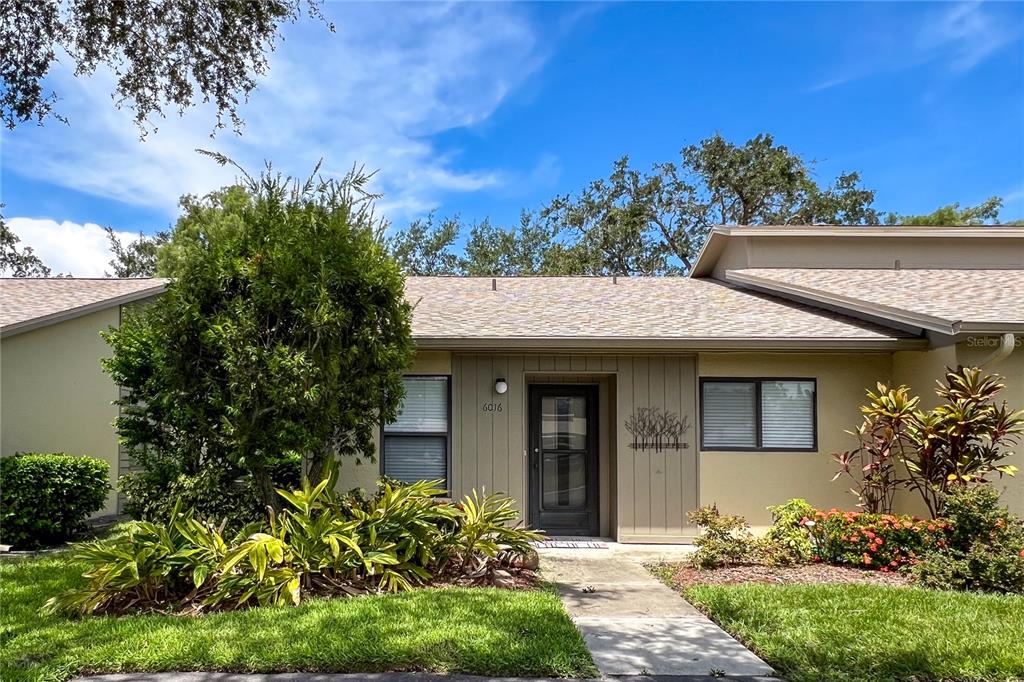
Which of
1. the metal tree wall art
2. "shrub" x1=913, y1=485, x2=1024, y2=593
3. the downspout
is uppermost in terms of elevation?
the downspout

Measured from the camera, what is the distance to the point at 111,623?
5.10 meters

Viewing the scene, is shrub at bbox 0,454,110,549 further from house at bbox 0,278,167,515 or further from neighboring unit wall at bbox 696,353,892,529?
neighboring unit wall at bbox 696,353,892,529

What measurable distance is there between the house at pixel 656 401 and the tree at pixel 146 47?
12.3 ft

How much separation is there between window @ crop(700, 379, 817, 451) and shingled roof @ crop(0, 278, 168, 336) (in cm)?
751

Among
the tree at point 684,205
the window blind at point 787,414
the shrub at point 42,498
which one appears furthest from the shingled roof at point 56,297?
the tree at point 684,205

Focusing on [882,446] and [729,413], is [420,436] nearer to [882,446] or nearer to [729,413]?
[729,413]

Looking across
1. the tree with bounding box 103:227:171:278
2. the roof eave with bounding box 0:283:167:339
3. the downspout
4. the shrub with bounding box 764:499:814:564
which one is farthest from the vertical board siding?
the tree with bounding box 103:227:171:278

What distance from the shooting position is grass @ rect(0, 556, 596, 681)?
4.31 meters

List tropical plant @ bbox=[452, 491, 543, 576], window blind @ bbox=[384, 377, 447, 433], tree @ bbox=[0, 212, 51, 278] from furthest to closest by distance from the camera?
tree @ bbox=[0, 212, 51, 278] → window blind @ bbox=[384, 377, 447, 433] → tropical plant @ bbox=[452, 491, 543, 576]

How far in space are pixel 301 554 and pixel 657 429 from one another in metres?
4.98

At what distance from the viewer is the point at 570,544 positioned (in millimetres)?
8969

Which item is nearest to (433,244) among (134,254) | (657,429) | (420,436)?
(134,254)

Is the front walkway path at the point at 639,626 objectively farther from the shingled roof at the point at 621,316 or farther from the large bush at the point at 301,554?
the shingled roof at the point at 621,316

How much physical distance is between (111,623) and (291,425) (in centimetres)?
205
